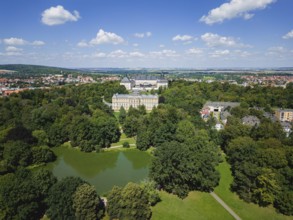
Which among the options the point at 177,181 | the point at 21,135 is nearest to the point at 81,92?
the point at 21,135

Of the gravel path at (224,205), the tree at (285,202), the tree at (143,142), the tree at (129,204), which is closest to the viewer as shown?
the tree at (129,204)

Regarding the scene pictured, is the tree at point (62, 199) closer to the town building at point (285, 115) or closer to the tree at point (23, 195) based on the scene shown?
the tree at point (23, 195)

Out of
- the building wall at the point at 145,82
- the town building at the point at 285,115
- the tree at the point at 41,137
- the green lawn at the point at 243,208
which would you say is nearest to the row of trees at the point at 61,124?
the tree at the point at 41,137

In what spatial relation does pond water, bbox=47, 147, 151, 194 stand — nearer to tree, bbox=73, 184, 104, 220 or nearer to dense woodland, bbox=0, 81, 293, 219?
dense woodland, bbox=0, 81, 293, 219

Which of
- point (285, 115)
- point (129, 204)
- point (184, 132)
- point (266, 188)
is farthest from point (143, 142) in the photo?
point (285, 115)

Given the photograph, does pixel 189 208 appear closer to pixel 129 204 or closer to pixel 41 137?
pixel 129 204

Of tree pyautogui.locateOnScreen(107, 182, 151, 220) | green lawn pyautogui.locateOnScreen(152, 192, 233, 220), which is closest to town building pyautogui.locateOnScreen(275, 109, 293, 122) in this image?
green lawn pyautogui.locateOnScreen(152, 192, 233, 220)
